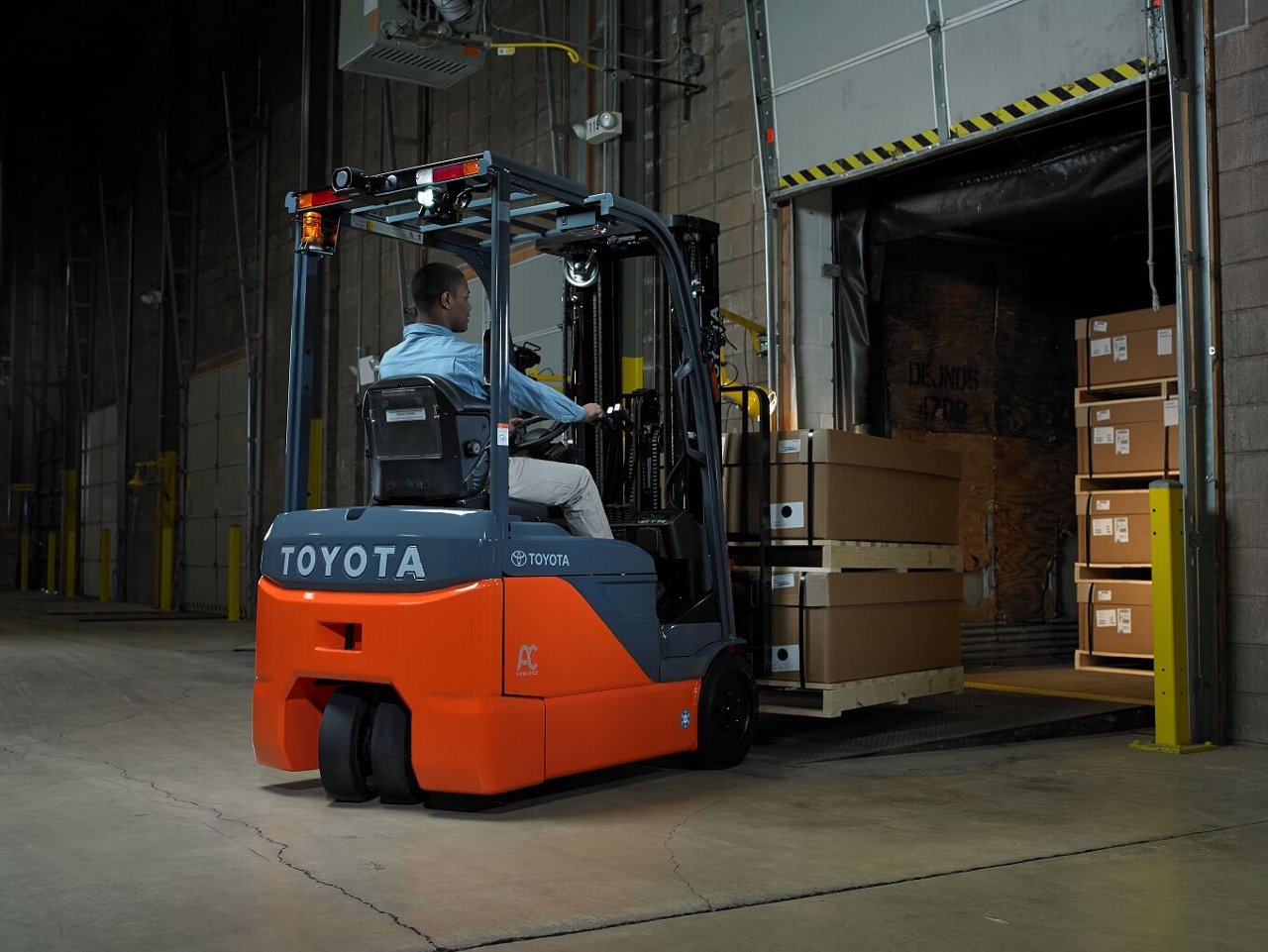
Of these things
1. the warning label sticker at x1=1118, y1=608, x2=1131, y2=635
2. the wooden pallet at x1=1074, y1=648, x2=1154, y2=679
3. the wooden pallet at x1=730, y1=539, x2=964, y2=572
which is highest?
the wooden pallet at x1=730, y1=539, x2=964, y2=572

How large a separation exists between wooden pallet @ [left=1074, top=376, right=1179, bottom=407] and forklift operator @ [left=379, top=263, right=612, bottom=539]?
560 centimetres

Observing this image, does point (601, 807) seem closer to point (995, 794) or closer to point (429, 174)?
point (995, 794)

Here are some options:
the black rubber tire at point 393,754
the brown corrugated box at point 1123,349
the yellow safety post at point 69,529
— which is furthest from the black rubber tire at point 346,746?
the yellow safety post at point 69,529

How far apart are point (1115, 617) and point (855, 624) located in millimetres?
3945

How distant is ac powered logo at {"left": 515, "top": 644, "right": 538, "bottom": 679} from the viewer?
15.1 ft

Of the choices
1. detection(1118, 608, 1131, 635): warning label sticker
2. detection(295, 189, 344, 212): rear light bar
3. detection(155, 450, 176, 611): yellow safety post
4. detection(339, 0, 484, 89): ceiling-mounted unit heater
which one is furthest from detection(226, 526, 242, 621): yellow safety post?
detection(295, 189, 344, 212): rear light bar

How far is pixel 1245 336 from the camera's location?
5977mm

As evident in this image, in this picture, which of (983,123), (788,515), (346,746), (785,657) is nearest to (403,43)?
(983,123)

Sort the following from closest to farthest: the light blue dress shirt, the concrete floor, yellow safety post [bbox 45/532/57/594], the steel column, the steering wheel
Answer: the concrete floor → the light blue dress shirt → the steering wheel → the steel column → yellow safety post [bbox 45/532/57/594]

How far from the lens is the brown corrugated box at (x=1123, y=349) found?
9258 millimetres

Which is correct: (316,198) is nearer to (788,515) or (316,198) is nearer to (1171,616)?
(788,515)

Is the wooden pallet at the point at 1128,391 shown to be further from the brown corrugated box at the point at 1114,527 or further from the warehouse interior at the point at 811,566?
the brown corrugated box at the point at 1114,527

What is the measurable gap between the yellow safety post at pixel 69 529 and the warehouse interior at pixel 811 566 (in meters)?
10.8

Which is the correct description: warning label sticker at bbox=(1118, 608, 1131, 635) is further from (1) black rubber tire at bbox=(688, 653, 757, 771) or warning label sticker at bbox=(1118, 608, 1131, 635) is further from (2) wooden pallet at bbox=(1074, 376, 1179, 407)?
(1) black rubber tire at bbox=(688, 653, 757, 771)
